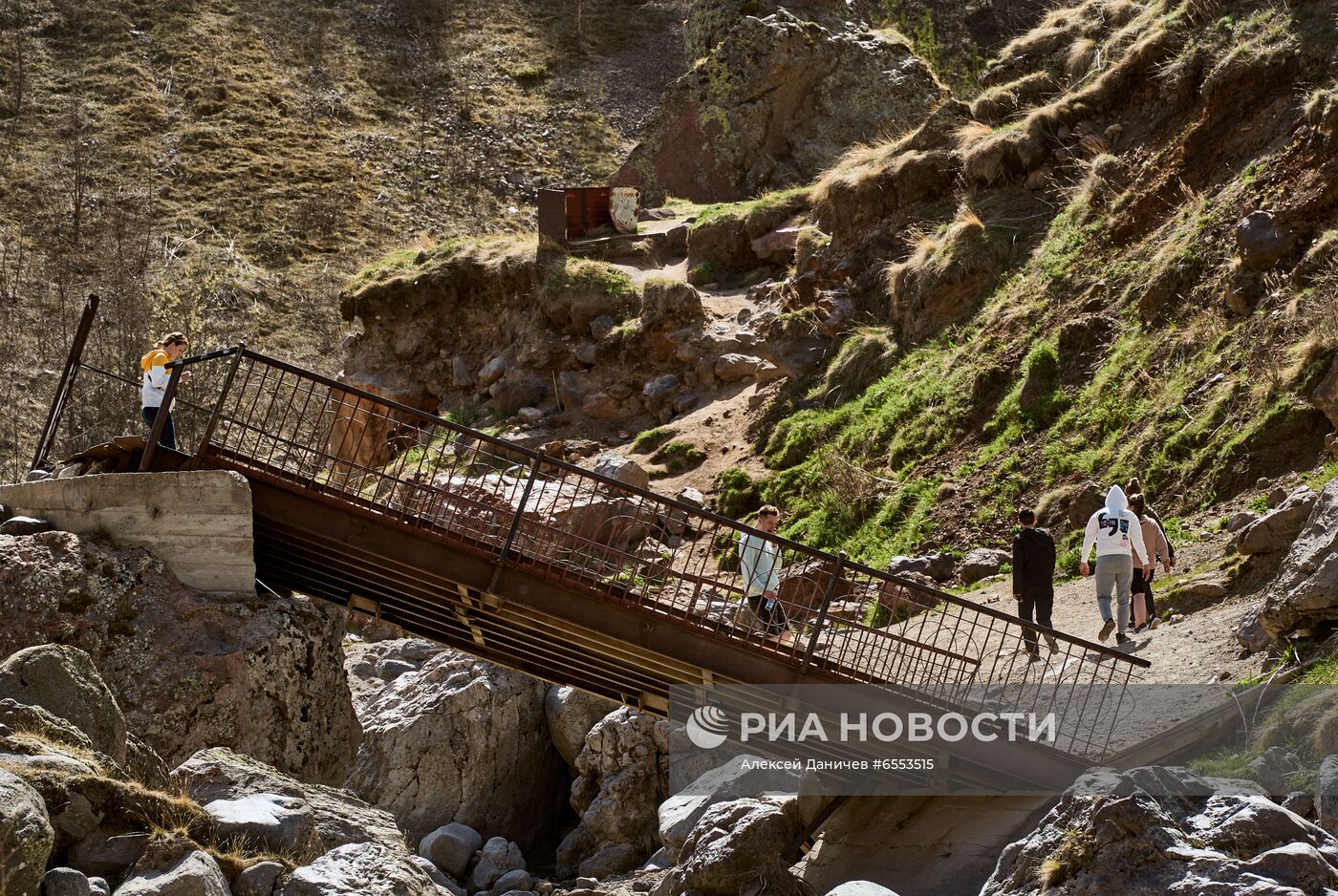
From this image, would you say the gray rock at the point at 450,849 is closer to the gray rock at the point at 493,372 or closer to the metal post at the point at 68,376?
the metal post at the point at 68,376

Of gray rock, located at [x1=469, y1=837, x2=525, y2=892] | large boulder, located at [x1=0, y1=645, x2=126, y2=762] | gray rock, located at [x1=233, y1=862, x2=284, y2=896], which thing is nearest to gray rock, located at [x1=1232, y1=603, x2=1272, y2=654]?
gray rock, located at [x1=469, y1=837, x2=525, y2=892]

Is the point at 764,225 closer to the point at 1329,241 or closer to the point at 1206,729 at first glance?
the point at 1329,241

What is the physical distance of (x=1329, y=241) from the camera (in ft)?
59.0

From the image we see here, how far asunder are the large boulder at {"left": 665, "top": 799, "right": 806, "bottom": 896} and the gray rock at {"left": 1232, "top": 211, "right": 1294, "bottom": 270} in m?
10.0

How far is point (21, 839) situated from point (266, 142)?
44.3m

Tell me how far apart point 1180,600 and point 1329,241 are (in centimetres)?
567

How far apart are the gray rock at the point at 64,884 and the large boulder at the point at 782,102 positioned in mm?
27280

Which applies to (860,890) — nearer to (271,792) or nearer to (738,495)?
(271,792)

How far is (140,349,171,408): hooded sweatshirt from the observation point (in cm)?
1314

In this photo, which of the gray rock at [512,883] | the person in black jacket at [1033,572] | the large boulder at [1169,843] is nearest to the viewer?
the large boulder at [1169,843]

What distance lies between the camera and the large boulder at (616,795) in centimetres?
1639

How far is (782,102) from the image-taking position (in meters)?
34.3

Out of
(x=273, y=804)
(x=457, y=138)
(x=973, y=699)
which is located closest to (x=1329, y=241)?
(x=973, y=699)

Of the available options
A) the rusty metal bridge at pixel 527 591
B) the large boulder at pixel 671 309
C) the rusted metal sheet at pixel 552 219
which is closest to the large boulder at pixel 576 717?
the rusty metal bridge at pixel 527 591
